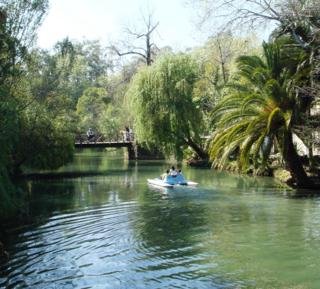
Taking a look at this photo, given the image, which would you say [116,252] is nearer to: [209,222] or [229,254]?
[229,254]

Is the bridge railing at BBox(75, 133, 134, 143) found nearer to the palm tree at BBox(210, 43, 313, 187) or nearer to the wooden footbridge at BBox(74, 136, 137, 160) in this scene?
the wooden footbridge at BBox(74, 136, 137, 160)

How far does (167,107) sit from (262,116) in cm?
1767

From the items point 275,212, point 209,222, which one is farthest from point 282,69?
point 209,222

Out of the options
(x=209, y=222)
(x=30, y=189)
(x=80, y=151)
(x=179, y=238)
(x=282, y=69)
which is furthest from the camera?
(x=80, y=151)

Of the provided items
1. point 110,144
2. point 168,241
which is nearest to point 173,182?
point 168,241

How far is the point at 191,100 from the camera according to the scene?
1713 inches

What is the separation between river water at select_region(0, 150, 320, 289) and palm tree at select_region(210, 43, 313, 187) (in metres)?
1.80

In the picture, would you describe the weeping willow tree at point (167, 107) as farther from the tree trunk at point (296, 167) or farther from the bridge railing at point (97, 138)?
the tree trunk at point (296, 167)

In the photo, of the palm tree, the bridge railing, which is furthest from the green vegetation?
the bridge railing

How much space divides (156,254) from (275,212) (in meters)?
7.51

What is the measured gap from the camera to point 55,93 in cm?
3048

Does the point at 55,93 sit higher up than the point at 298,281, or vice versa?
the point at 55,93

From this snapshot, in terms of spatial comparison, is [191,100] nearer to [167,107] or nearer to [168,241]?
[167,107]

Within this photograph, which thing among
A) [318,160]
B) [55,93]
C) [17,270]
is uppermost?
[55,93]
